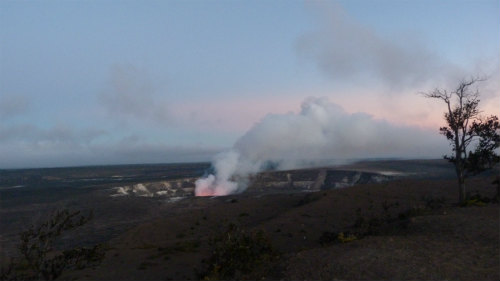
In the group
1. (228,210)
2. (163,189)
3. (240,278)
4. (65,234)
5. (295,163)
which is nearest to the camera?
(240,278)

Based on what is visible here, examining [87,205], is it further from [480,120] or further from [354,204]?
[480,120]

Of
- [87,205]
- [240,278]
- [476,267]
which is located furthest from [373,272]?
[87,205]

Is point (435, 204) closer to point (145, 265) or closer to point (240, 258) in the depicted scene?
point (240, 258)

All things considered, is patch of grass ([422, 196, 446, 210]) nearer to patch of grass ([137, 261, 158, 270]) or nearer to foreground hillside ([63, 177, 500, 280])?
foreground hillside ([63, 177, 500, 280])

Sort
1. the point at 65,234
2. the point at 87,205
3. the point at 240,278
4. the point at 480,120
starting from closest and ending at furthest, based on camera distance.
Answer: the point at 240,278 < the point at 480,120 < the point at 65,234 < the point at 87,205

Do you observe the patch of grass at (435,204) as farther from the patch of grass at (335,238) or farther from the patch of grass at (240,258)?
the patch of grass at (240,258)

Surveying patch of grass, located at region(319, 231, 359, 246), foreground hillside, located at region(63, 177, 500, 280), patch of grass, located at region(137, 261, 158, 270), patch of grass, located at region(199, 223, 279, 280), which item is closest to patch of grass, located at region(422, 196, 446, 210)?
foreground hillside, located at region(63, 177, 500, 280)
